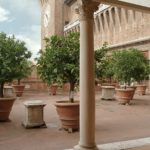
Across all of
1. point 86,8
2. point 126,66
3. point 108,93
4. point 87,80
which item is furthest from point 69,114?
point 108,93

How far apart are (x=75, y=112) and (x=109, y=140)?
1137mm

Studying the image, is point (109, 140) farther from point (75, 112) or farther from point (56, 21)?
point (56, 21)

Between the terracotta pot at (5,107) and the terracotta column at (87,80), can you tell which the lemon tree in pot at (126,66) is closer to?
the terracotta pot at (5,107)

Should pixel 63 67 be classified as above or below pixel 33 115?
above

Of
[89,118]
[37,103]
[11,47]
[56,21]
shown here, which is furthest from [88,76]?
[56,21]

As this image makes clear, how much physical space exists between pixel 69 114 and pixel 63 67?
3.71 ft

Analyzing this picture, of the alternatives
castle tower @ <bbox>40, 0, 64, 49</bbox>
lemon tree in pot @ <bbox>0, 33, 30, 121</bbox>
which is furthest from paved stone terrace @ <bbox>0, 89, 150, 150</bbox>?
castle tower @ <bbox>40, 0, 64, 49</bbox>

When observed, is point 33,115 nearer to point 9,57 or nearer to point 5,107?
point 5,107

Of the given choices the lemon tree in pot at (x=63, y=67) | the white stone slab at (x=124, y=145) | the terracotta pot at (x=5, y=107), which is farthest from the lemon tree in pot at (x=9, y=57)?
the white stone slab at (x=124, y=145)

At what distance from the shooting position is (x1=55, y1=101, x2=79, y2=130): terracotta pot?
7.37 meters

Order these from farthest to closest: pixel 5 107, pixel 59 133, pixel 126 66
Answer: pixel 126 66 < pixel 5 107 < pixel 59 133

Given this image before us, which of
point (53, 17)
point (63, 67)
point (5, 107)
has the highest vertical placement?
point (53, 17)

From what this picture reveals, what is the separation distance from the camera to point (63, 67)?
7707 millimetres

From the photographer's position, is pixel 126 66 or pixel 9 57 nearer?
pixel 9 57
